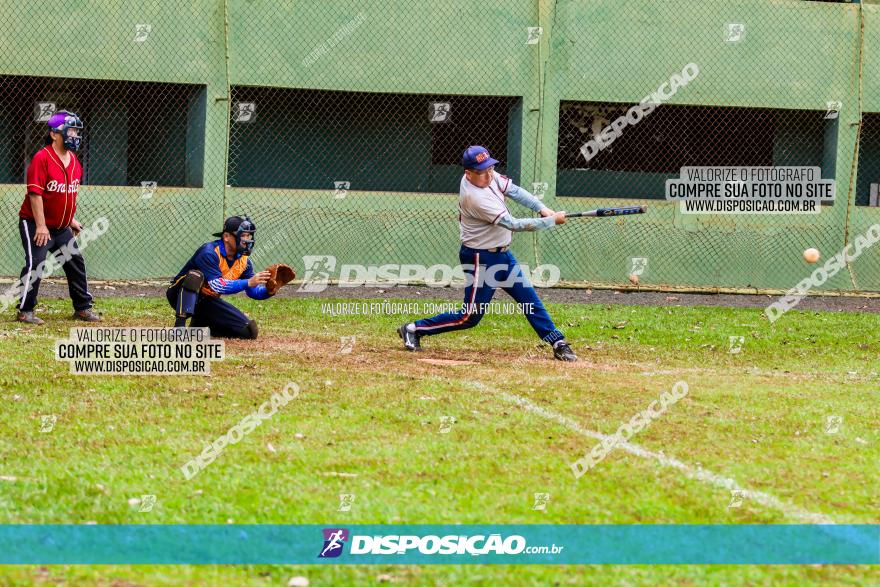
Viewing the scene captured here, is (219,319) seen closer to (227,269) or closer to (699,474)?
(227,269)

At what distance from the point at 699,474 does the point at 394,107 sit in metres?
14.0

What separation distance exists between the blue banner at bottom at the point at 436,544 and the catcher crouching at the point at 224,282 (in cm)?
524

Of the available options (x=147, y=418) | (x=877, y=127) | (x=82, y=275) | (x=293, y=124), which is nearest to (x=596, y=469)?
(x=147, y=418)

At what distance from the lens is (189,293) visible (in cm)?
1036

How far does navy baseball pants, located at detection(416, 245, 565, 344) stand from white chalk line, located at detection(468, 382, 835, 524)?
238 cm

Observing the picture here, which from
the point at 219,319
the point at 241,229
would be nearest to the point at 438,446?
the point at 241,229

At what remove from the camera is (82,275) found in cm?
1193

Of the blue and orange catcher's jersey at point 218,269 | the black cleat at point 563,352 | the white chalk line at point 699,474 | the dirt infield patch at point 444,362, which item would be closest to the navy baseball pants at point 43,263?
the blue and orange catcher's jersey at point 218,269

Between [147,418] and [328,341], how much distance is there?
406 centimetres

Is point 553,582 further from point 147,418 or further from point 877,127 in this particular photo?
point 877,127

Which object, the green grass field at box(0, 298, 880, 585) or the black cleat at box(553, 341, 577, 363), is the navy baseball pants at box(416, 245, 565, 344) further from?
the green grass field at box(0, 298, 880, 585)

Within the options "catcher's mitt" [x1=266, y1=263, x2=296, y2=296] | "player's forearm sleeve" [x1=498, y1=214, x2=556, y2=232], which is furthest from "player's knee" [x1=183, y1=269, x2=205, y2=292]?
"player's forearm sleeve" [x1=498, y1=214, x2=556, y2=232]

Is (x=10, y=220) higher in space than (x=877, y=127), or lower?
lower

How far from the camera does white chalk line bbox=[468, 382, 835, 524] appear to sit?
537cm
